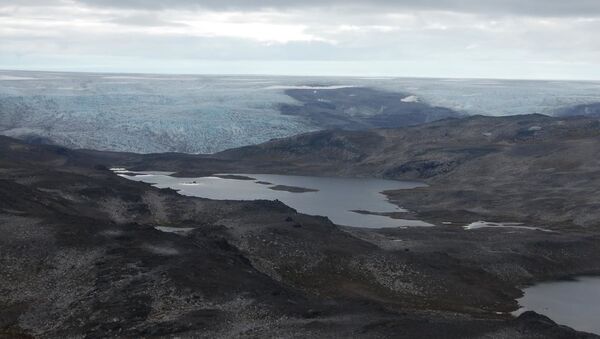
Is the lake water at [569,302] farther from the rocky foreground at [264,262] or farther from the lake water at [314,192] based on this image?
the lake water at [314,192]

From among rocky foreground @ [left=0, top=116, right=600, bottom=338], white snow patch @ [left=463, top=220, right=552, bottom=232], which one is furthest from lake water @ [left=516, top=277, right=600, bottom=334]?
white snow patch @ [left=463, top=220, right=552, bottom=232]

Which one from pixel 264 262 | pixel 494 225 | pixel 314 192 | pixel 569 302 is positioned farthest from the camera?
pixel 314 192

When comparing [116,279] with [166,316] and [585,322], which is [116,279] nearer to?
[166,316]

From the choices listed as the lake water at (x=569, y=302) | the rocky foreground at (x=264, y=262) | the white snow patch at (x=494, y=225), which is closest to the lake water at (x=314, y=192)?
the white snow patch at (x=494, y=225)

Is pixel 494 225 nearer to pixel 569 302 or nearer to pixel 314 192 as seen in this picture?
pixel 569 302

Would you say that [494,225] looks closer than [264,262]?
No

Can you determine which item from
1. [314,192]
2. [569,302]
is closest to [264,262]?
[569,302]

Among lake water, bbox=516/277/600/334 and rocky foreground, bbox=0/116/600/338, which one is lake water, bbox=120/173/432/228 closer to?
rocky foreground, bbox=0/116/600/338
